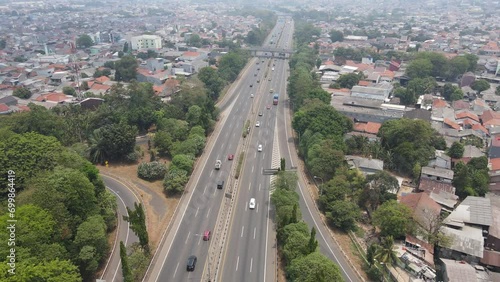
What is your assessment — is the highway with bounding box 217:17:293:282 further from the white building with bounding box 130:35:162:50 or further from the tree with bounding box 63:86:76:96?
the white building with bounding box 130:35:162:50

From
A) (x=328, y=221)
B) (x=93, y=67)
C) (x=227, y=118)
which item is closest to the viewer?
(x=328, y=221)

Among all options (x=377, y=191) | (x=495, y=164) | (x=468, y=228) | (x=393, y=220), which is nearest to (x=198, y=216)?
(x=393, y=220)

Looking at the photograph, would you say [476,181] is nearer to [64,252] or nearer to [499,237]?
[499,237]

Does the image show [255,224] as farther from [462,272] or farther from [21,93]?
[21,93]

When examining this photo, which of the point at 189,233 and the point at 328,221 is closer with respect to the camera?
the point at 189,233

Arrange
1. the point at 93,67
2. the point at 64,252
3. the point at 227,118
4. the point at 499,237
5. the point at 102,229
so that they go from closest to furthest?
the point at 64,252 → the point at 102,229 → the point at 499,237 → the point at 227,118 → the point at 93,67

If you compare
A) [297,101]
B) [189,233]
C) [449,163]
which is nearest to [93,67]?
[297,101]
